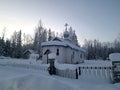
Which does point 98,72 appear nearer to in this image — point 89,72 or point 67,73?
point 89,72

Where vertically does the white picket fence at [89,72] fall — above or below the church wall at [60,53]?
below

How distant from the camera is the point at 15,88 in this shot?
25.8 ft

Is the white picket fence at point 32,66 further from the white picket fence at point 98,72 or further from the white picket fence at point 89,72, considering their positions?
the white picket fence at point 98,72

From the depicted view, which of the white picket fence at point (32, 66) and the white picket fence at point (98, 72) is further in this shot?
the white picket fence at point (32, 66)

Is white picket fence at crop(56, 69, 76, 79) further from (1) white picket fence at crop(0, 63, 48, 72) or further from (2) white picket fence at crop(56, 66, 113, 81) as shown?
(1) white picket fence at crop(0, 63, 48, 72)

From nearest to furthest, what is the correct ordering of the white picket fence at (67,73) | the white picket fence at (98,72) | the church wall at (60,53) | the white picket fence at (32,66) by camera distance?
the white picket fence at (98,72) → the white picket fence at (67,73) → the white picket fence at (32,66) → the church wall at (60,53)

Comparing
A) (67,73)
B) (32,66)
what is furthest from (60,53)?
(67,73)

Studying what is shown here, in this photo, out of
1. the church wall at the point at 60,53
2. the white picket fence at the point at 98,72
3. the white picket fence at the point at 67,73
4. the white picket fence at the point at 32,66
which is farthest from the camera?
the church wall at the point at 60,53

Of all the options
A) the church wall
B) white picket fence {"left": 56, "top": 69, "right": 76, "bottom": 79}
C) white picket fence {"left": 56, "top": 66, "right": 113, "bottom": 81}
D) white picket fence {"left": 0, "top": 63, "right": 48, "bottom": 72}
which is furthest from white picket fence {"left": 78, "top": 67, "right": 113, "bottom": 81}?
the church wall

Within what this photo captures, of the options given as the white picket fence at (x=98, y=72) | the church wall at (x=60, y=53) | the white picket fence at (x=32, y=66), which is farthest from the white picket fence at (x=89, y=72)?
the church wall at (x=60, y=53)

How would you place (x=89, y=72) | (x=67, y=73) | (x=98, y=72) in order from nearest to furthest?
(x=98, y=72) → (x=89, y=72) → (x=67, y=73)

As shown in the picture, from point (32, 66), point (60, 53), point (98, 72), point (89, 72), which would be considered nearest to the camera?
point (98, 72)

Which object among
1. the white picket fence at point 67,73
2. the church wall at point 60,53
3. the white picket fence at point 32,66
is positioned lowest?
the white picket fence at point 67,73

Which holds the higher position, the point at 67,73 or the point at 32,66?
the point at 32,66
